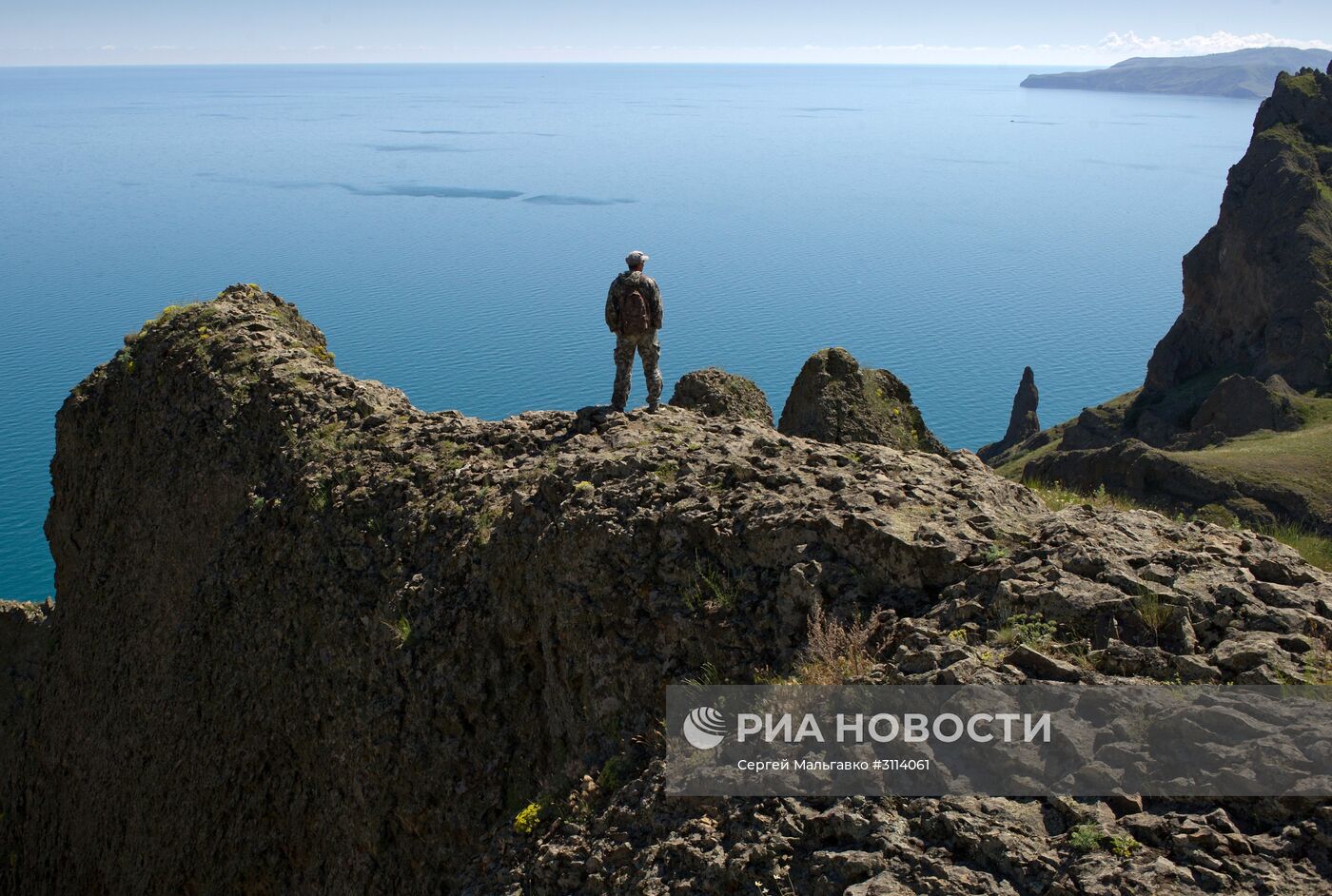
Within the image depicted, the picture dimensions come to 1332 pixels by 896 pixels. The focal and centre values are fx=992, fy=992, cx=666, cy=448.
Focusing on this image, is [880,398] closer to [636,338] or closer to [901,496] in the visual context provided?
[636,338]

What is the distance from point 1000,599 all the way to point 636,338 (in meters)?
9.08

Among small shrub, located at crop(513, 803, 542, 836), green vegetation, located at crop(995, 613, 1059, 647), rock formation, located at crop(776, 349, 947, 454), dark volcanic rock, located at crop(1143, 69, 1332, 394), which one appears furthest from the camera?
dark volcanic rock, located at crop(1143, 69, 1332, 394)

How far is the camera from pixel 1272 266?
2982 inches

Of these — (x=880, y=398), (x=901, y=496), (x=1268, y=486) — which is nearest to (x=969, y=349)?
(x=1268, y=486)

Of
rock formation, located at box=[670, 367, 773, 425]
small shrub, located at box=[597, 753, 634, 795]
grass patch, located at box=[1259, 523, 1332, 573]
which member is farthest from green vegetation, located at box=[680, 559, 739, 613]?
grass patch, located at box=[1259, 523, 1332, 573]

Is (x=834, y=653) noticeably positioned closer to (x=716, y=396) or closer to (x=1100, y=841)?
(x=1100, y=841)

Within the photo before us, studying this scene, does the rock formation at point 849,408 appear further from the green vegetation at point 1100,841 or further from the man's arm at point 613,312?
the green vegetation at point 1100,841

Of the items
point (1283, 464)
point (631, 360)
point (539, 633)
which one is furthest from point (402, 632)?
point (1283, 464)

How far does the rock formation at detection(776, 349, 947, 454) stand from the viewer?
807 inches

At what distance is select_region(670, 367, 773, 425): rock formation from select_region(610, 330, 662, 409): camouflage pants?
2.20m

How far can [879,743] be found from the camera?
8.88 meters

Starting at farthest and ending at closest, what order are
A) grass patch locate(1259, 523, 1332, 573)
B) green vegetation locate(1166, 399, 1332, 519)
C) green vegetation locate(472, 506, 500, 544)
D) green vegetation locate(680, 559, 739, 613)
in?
green vegetation locate(1166, 399, 1332, 519), grass patch locate(1259, 523, 1332, 573), green vegetation locate(472, 506, 500, 544), green vegetation locate(680, 559, 739, 613)

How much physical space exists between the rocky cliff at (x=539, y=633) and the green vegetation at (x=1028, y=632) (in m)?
0.08

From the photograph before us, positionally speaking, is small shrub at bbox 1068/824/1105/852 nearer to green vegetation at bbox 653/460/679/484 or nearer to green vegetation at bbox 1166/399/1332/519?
green vegetation at bbox 653/460/679/484
